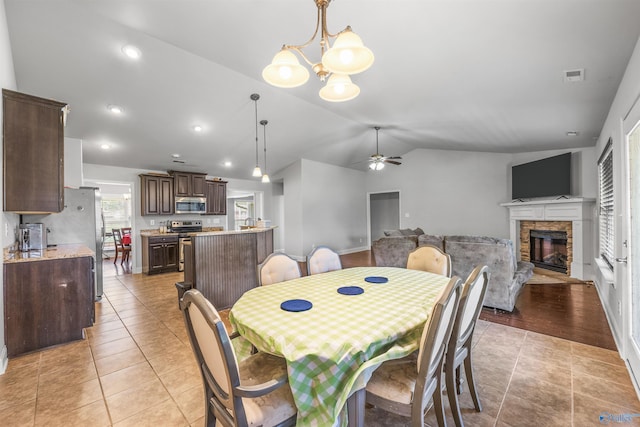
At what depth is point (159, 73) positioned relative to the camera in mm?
3354

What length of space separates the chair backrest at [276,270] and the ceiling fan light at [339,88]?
137cm

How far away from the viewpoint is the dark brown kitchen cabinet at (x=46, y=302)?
2.44 meters

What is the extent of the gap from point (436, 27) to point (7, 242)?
14.5 ft

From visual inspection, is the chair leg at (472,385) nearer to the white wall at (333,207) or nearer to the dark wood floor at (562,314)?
the dark wood floor at (562,314)

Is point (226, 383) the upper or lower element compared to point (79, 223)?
lower

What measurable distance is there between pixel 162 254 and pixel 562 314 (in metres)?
6.66

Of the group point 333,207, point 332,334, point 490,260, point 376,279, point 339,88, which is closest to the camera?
point 332,334

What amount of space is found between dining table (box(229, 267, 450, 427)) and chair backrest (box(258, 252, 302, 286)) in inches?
11.5

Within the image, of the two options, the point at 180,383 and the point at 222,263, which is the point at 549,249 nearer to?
Answer: the point at 222,263

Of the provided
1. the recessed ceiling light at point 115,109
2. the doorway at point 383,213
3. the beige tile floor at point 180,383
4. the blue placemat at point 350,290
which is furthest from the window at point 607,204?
the doorway at point 383,213

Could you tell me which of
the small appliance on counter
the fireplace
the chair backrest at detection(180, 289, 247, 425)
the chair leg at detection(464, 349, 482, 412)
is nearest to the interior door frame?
the chair leg at detection(464, 349, 482, 412)

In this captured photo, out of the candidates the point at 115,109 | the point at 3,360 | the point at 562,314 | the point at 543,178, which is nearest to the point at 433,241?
the point at 562,314

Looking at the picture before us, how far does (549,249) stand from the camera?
555 centimetres

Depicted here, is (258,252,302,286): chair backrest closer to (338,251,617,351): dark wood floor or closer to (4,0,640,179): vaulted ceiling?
(4,0,640,179): vaulted ceiling
